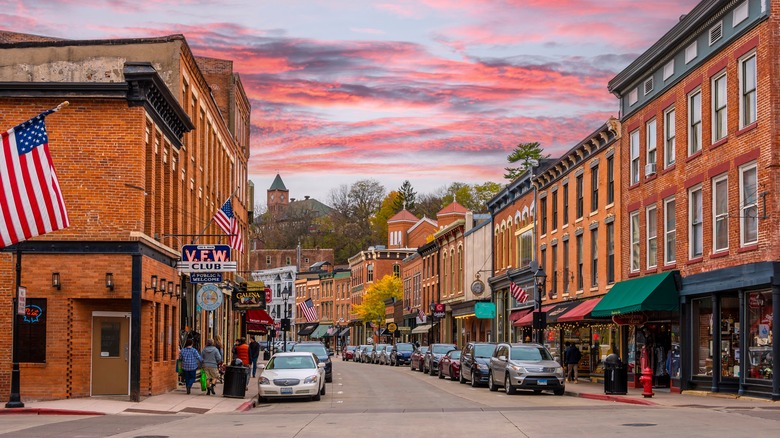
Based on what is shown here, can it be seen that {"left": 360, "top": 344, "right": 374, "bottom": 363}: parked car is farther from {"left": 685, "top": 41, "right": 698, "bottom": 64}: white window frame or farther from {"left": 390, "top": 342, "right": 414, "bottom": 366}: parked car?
{"left": 685, "top": 41, "right": 698, "bottom": 64}: white window frame

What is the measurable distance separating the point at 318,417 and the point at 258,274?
130m

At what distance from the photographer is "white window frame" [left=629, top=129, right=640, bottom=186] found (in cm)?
3947

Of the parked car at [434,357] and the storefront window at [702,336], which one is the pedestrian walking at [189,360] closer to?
the storefront window at [702,336]

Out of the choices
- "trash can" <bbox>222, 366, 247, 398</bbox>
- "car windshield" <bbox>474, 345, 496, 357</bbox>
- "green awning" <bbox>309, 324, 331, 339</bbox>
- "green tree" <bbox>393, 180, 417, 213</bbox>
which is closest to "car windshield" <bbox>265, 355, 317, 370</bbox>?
"trash can" <bbox>222, 366, 247, 398</bbox>

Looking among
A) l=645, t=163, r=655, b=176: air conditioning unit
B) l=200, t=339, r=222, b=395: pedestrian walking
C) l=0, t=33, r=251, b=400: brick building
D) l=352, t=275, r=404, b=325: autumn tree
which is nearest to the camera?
l=0, t=33, r=251, b=400: brick building

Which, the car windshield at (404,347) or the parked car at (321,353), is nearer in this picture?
the parked car at (321,353)

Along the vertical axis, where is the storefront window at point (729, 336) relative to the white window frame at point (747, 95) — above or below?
below

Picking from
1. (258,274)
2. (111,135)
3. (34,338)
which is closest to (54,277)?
(34,338)

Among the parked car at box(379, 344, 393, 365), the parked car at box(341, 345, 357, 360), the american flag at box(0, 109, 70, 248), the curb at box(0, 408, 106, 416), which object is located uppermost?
the american flag at box(0, 109, 70, 248)

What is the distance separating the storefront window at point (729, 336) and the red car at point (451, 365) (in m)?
17.9

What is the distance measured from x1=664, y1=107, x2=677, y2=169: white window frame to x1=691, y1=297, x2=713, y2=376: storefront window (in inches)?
199

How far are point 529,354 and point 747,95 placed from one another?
1106 cm

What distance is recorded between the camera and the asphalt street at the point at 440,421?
19922 mm

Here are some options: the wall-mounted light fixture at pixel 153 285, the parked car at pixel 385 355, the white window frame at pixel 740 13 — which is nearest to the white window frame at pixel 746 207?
the white window frame at pixel 740 13
